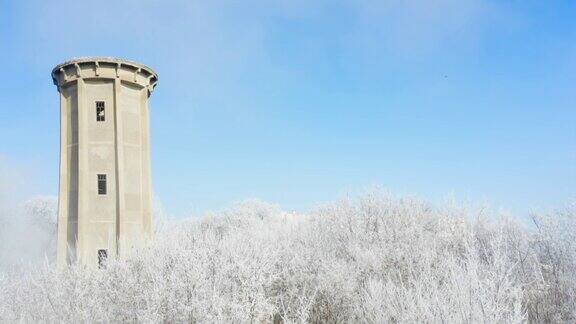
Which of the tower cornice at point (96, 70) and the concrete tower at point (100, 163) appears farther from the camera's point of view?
the tower cornice at point (96, 70)

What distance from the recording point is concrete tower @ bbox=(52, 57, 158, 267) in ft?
62.6

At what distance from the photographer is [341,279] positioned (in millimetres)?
12883

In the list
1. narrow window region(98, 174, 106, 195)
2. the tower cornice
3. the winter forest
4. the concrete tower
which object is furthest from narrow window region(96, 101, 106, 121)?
the winter forest

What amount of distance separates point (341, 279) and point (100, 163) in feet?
39.2

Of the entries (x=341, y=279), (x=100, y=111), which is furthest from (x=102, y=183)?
(x=341, y=279)

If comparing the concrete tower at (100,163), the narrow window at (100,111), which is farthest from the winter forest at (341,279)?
the narrow window at (100,111)

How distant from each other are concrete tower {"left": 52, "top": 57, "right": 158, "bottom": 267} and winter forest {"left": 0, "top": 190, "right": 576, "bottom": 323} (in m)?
5.37

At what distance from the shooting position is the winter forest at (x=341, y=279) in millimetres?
8721


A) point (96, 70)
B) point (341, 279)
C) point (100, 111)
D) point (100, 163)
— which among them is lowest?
point (341, 279)

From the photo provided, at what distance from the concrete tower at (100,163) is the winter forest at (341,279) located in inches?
211

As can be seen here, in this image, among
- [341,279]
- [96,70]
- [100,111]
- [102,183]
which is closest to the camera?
[341,279]

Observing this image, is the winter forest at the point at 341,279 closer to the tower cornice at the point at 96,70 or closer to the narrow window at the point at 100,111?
the narrow window at the point at 100,111

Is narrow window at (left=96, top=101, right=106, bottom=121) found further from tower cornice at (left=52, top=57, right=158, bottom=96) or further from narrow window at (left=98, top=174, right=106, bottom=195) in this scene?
narrow window at (left=98, top=174, right=106, bottom=195)

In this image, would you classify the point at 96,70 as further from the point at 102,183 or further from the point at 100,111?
the point at 102,183
